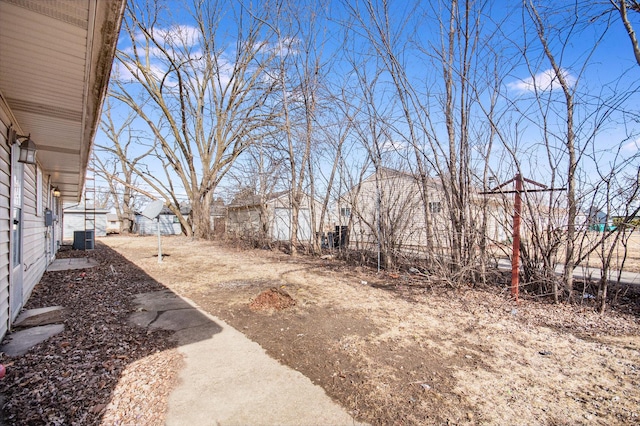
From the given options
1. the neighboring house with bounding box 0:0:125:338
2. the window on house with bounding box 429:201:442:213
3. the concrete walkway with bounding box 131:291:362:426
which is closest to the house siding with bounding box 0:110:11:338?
the neighboring house with bounding box 0:0:125:338

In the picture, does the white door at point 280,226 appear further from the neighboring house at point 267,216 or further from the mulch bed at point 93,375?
the mulch bed at point 93,375

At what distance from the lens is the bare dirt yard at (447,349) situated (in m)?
1.99

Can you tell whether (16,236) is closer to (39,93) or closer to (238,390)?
(39,93)

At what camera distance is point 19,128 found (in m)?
3.92

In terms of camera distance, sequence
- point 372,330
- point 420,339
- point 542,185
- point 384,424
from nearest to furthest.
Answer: point 384,424 < point 420,339 < point 372,330 < point 542,185

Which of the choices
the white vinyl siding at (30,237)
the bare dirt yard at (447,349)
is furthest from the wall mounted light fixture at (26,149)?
the bare dirt yard at (447,349)

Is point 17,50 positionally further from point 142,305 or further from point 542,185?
point 542,185

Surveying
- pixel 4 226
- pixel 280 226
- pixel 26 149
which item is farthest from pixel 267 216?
pixel 4 226

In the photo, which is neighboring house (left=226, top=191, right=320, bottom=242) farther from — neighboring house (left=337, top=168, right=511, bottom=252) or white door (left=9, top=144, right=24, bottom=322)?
white door (left=9, top=144, right=24, bottom=322)

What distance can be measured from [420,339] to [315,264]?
529 cm

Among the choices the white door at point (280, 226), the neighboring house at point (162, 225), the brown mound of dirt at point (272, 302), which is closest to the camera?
the brown mound of dirt at point (272, 302)

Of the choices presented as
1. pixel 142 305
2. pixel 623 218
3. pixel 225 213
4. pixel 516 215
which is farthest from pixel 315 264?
pixel 225 213

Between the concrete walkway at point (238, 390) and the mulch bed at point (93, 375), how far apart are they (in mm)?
143

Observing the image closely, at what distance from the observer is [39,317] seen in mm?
3725
